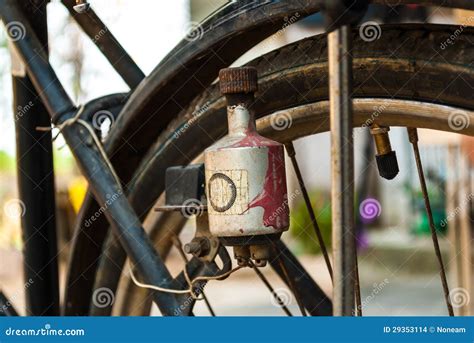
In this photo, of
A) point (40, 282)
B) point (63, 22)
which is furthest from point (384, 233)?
point (40, 282)

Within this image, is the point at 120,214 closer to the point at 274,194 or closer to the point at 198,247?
the point at 198,247

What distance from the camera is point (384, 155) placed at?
156 centimetres

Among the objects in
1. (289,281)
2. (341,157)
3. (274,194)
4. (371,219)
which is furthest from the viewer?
(371,219)

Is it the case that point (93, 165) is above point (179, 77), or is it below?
below

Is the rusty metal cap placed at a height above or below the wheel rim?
above

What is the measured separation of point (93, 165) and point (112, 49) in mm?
264

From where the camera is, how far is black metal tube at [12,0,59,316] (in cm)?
202

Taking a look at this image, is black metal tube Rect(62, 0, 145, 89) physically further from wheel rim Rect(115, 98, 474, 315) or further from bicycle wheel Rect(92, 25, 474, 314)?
wheel rim Rect(115, 98, 474, 315)

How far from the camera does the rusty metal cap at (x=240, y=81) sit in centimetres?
141

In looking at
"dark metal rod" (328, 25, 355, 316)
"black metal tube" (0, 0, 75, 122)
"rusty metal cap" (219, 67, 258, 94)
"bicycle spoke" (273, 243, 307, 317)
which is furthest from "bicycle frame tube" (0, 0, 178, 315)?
"dark metal rod" (328, 25, 355, 316)

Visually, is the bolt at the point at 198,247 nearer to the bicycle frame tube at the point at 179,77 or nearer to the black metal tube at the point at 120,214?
the black metal tube at the point at 120,214

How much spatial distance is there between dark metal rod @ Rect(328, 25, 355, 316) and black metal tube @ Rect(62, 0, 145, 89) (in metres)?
0.97

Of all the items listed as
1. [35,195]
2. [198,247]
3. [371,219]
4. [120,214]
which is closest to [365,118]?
[198,247]
